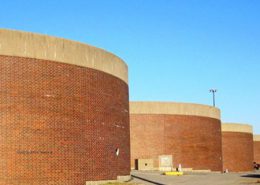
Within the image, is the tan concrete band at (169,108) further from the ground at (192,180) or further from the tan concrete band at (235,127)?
the ground at (192,180)

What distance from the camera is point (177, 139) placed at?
54062mm

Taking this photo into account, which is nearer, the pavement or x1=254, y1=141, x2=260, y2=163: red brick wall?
the pavement

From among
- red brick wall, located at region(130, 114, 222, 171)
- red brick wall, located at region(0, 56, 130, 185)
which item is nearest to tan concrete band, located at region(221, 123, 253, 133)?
red brick wall, located at region(130, 114, 222, 171)

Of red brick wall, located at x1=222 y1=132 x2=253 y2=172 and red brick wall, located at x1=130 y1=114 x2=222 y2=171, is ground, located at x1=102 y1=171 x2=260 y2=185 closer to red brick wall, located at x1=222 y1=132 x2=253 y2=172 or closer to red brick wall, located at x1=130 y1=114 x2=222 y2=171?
red brick wall, located at x1=130 y1=114 x2=222 y2=171

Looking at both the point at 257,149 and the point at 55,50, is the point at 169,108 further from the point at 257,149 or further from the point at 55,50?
the point at 257,149

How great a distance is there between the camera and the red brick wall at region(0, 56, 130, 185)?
25.3m

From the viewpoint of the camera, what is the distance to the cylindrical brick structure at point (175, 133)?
169ft

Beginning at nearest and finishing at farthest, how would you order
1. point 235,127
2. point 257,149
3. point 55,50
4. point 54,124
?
point 54,124
point 55,50
point 235,127
point 257,149

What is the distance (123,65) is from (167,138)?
20.0 m

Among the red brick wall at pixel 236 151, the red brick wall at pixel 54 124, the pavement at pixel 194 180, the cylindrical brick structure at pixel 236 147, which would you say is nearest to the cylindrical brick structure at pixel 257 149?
the cylindrical brick structure at pixel 236 147

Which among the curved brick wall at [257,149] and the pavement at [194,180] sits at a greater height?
the curved brick wall at [257,149]

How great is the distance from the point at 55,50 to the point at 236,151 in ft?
170

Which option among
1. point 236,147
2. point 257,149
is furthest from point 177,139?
point 257,149

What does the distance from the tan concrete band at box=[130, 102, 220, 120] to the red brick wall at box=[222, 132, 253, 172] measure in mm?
15110
